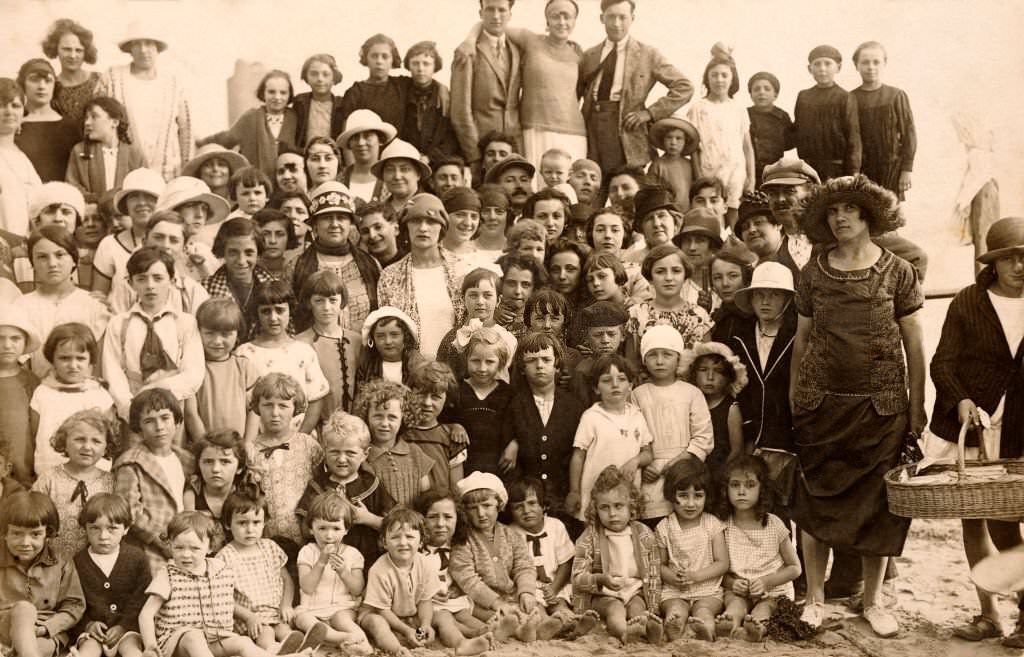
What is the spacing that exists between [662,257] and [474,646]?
182 centimetres

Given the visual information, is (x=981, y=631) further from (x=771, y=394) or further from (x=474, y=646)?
(x=474, y=646)

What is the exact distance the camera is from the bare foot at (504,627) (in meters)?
5.59

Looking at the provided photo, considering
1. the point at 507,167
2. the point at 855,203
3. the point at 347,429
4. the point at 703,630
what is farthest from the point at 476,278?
the point at 703,630

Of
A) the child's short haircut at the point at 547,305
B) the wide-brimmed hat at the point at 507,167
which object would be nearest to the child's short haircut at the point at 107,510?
the child's short haircut at the point at 547,305

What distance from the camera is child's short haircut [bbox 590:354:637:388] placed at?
573 centimetres

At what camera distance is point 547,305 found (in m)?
5.82

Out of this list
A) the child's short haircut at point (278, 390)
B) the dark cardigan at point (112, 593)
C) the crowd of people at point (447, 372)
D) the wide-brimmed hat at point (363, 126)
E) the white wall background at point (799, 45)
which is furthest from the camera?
the wide-brimmed hat at point (363, 126)

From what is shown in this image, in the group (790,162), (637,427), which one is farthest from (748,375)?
(790,162)

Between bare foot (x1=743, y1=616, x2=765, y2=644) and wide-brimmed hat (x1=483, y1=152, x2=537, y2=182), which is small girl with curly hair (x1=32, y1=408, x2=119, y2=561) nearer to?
Result: wide-brimmed hat (x1=483, y1=152, x2=537, y2=182)

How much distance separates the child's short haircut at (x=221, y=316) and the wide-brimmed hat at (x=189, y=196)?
45cm

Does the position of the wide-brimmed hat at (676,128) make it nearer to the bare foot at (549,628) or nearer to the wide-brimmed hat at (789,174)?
the wide-brimmed hat at (789,174)

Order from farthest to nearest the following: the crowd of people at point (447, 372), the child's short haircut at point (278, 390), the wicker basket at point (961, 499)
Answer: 1. the child's short haircut at point (278, 390)
2. the crowd of people at point (447, 372)
3. the wicker basket at point (961, 499)

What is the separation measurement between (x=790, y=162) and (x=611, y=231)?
864 millimetres

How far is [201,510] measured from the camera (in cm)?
557
